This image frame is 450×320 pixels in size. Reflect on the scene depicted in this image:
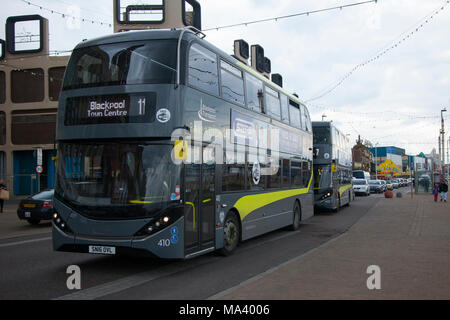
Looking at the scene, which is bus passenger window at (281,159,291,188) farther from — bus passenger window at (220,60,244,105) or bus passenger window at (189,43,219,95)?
bus passenger window at (189,43,219,95)

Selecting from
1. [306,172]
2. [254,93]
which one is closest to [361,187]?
[306,172]

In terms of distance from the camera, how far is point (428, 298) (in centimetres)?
602

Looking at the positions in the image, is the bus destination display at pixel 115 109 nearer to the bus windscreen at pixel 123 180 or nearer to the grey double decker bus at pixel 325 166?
the bus windscreen at pixel 123 180

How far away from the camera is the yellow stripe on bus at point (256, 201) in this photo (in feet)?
34.5

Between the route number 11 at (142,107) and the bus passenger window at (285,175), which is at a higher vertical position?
the route number 11 at (142,107)

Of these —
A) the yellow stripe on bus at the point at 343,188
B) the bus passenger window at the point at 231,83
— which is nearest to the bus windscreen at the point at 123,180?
the bus passenger window at the point at 231,83

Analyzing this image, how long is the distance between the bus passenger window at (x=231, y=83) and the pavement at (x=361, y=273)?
3.88m

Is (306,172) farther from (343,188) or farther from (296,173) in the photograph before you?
(343,188)

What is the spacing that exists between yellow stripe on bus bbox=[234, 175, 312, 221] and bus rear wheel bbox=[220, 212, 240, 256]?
0.28 metres

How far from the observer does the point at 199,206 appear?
8.58 m

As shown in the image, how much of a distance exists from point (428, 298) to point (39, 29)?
3962 centimetres

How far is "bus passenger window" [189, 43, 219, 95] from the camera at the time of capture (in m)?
8.45

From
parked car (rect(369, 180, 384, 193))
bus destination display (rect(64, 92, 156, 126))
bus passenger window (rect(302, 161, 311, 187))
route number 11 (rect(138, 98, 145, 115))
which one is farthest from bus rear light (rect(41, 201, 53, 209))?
parked car (rect(369, 180, 384, 193))
